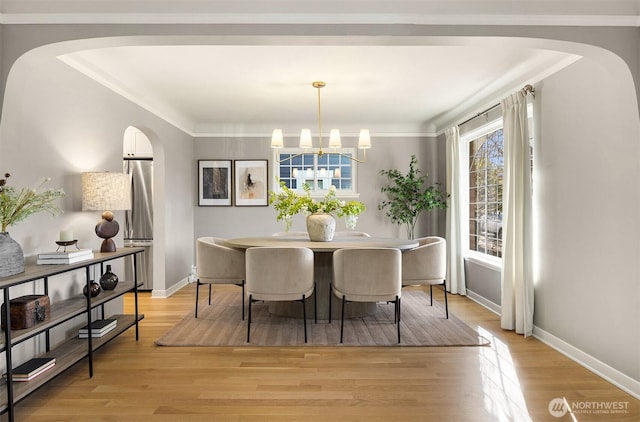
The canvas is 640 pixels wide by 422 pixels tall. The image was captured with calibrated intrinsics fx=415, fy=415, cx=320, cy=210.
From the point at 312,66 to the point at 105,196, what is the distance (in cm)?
205

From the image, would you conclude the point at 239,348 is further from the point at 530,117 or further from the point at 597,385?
the point at 530,117

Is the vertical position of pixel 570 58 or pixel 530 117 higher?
pixel 570 58

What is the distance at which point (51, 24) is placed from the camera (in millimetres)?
2459

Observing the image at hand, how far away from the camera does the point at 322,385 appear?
8.75ft

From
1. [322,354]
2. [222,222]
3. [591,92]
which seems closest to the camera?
[591,92]

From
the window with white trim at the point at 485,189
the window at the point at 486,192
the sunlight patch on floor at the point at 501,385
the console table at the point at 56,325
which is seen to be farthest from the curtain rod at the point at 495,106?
the console table at the point at 56,325

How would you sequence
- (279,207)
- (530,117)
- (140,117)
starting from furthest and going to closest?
(140,117) < (279,207) < (530,117)

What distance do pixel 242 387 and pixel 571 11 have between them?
9.94ft

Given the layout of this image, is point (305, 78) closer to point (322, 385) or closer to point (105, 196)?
point (105, 196)

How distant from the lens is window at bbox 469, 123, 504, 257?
4617mm

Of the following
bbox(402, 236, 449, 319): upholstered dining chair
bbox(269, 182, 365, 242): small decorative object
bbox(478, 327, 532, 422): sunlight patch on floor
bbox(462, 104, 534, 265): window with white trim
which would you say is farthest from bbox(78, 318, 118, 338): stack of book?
bbox(462, 104, 534, 265): window with white trim

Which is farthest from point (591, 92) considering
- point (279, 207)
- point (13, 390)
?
point (13, 390)

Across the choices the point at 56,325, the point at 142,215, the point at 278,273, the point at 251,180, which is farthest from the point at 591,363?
the point at 142,215

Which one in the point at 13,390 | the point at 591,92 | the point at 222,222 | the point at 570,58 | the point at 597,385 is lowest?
the point at 597,385
